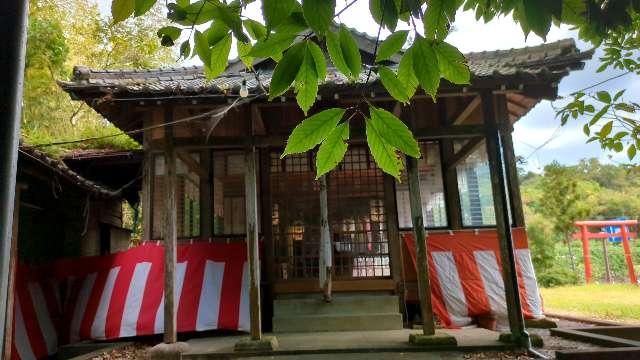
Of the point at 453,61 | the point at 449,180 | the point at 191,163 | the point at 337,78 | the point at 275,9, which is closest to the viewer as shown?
the point at 275,9

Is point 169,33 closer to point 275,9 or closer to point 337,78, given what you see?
point 275,9

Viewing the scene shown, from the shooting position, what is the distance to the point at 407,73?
1.24 meters

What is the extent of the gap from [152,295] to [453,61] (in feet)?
25.0

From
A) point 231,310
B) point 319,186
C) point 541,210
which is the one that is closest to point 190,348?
point 231,310

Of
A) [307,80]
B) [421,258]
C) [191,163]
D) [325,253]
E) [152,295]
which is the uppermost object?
[191,163]

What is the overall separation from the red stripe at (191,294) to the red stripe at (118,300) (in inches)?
39.9

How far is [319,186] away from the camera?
854cm

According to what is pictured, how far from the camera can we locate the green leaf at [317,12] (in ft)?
3.12

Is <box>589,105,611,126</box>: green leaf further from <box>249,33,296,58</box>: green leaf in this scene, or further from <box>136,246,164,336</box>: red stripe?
<box>136,246,164,336</box>: red stripe

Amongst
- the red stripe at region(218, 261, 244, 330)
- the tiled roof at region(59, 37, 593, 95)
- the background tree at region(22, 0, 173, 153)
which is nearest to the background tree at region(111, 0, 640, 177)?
the tiled roof at region(59, 37, 593, 95)

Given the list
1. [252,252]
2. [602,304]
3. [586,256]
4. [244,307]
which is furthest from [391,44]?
[586,256]

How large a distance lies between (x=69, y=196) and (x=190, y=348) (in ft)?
16.5

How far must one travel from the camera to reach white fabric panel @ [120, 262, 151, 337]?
7.38 m

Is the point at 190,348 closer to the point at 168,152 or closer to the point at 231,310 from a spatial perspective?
the point at 231,310
